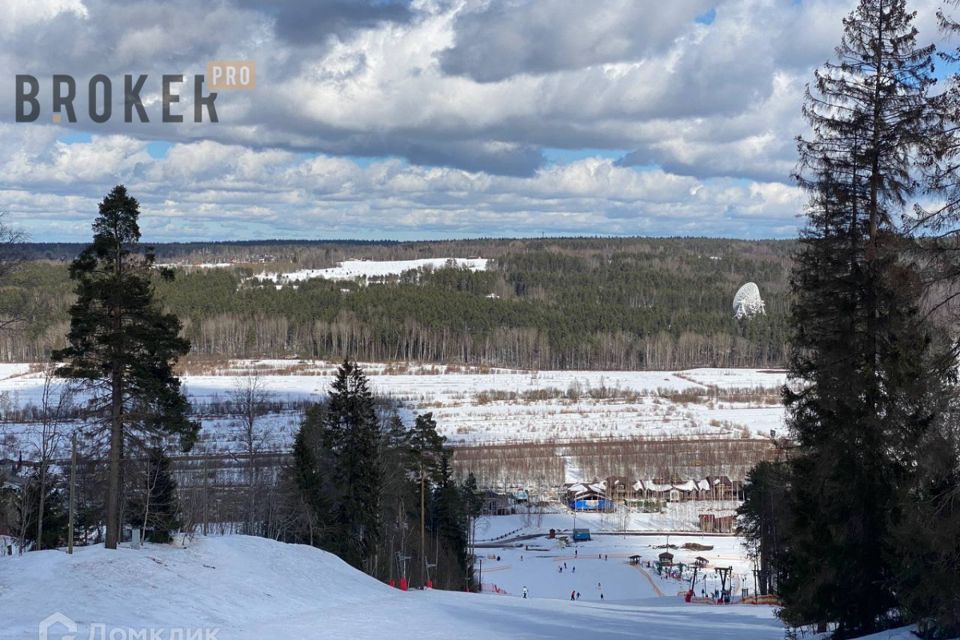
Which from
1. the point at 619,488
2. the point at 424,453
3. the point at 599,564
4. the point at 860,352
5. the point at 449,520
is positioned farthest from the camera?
the point at 619,488

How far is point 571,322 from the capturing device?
176 metres

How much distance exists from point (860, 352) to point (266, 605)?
14312mm

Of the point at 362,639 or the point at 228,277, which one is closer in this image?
the point at 362,639

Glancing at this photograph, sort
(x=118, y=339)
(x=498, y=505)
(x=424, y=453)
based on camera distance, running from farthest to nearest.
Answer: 1. (x=498, y=505)
2. (x=424, y=453)
3. (x=118, y=339)

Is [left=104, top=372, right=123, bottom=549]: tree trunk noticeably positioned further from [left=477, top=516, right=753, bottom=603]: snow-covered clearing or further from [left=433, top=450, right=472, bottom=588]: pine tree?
[left=477, top=516, right=753, bottom=603]: snow-covered clearing

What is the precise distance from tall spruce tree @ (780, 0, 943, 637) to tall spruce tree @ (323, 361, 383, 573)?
71.8 feet

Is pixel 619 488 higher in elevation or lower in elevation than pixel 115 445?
lower

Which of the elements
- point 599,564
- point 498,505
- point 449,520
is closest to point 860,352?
point 449,520

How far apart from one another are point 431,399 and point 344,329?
54.1 m

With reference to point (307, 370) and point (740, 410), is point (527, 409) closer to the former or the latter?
point (740, 410)

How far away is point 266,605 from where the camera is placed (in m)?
21.7

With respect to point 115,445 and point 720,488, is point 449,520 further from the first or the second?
point 720,488

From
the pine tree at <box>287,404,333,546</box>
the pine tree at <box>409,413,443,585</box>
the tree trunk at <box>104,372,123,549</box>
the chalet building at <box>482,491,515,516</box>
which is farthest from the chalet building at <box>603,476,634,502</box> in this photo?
the tree trunk at <box>104,372,123,549</box>

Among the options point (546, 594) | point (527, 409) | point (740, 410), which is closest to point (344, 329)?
point (527, 409)
